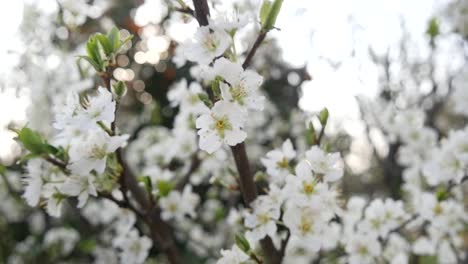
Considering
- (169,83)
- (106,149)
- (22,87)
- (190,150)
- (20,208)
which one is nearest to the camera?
(106,149)

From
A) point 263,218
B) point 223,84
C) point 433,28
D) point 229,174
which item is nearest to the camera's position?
point 223,84

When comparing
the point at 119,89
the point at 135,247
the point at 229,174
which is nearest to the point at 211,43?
the point at 119,89

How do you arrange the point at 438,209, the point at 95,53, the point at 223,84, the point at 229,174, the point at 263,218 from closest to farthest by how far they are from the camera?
the point at 223,84 < the point at 95,53 < the point at 263,218 < the point at 229,174 < the point at 438,209

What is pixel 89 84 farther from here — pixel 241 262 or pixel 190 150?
pixel 241 262

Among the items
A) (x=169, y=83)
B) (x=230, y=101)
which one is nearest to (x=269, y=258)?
(x=230, y=101)

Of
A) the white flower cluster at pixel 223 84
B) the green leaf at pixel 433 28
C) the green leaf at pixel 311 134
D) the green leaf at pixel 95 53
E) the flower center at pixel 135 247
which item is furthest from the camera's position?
the green leaf at pixel 433 28

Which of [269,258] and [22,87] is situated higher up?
[269,258]

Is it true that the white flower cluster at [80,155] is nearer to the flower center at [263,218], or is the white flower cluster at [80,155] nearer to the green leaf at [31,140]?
the green leaf at [31,140]

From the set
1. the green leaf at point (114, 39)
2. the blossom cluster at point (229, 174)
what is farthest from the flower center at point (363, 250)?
the green leaf at point (114, 39)

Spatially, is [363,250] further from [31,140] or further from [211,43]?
[31,140]
